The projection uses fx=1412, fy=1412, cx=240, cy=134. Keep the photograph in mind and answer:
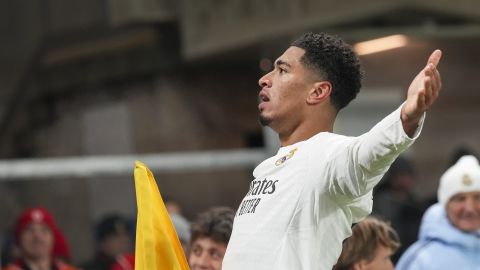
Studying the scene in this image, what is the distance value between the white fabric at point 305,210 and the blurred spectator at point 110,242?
190 inches

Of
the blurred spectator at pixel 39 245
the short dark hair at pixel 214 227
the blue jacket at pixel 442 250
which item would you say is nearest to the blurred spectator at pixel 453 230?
the blue jacket at pixel 442 250

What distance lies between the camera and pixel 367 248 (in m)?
Answer: 5.81

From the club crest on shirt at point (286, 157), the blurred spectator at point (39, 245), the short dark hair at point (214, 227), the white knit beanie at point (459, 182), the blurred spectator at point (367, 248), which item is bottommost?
the blurred spectator at point (39, 245)

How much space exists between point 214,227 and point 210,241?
6cm

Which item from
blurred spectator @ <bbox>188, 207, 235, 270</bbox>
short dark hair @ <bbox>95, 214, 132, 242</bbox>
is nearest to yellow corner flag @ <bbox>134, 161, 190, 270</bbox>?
blurred spectator @ <bbox>188, 207, 235, 270</bbox>

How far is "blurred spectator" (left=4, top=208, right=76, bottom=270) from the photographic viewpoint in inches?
323

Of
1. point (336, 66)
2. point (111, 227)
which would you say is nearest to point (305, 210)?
point (336, 66)

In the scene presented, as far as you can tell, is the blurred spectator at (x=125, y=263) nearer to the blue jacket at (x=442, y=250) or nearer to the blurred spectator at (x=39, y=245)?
the blurred spectator at (x=39, y=245)

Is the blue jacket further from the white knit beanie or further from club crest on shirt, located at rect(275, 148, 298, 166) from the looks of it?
club crest on shirt, located at rect(275, 148, 298, 166)

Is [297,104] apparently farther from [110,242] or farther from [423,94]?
[110,242]

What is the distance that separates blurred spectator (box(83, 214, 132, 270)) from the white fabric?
484 cm

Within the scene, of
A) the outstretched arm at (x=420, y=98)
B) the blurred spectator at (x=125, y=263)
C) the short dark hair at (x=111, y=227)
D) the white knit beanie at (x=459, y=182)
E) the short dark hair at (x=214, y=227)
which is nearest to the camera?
the outstretched arm at (x=420, y=98)

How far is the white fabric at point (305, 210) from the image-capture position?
4.37m

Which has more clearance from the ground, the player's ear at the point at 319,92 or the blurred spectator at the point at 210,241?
the player's ear at the point at 319,92
